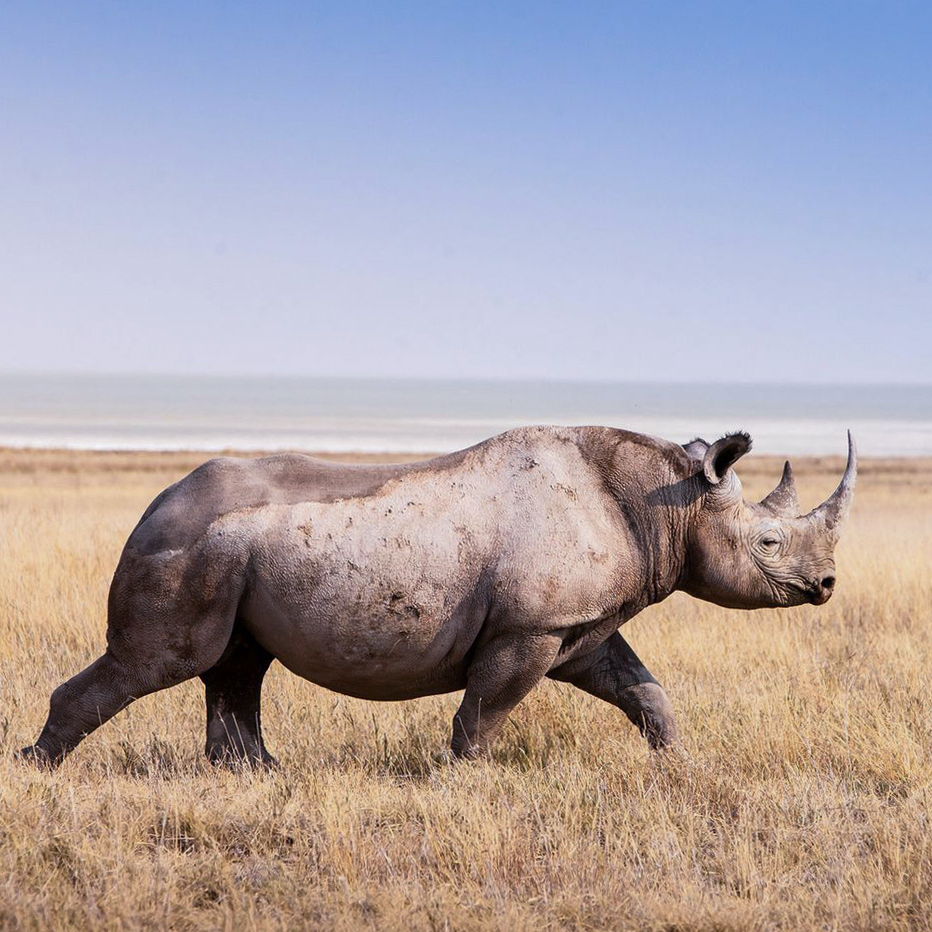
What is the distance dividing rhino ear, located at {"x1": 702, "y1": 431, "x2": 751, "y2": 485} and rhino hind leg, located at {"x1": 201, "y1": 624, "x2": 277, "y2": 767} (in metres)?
2.25

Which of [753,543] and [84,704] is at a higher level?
[753,543]

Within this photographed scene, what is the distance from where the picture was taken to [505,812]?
5141mm

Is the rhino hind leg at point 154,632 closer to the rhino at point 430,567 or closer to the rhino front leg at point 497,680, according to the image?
the rhino at point 430,567

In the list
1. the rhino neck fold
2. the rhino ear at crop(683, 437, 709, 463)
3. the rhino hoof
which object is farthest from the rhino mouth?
the rhino hoof

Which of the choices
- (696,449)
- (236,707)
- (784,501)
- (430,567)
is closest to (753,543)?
(784,501)

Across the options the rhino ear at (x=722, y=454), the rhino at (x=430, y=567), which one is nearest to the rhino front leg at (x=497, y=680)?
the rhino at (x=430, y=567)

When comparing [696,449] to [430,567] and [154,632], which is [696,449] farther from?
[154,632]

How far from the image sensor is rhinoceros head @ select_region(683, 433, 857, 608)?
616 cm

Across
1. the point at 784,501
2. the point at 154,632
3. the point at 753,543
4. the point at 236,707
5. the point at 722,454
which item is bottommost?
the point at 236,707

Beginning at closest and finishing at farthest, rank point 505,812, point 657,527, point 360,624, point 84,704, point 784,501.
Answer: point 505,812 → point 360,624 → point 84,704 → point 657,527 → point 784,501

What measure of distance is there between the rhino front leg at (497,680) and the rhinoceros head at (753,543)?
2.98ft

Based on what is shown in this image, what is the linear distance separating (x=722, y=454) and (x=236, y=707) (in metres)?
2.62

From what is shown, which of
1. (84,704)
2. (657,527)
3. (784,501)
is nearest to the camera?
(84,704)

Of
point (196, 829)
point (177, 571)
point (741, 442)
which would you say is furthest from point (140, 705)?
point (741, 442)
